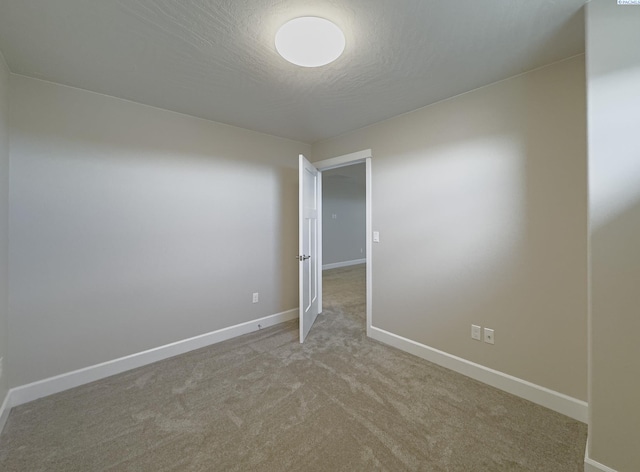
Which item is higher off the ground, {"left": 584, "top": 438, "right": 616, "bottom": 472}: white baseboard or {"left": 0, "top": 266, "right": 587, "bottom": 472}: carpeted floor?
{"left": 584, "top": 438, "right": 616, "bottom": 472}: white baseboard

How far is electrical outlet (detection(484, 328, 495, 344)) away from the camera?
1.99 metres

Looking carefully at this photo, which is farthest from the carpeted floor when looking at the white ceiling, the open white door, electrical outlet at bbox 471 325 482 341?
the white ceiling

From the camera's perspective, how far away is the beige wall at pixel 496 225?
1656 mm

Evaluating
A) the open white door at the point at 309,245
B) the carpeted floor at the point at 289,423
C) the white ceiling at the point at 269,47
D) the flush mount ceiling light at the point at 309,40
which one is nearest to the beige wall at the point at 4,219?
the white ceiling at the point at 269,47

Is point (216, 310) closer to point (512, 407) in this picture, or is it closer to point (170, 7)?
point (170, 7)

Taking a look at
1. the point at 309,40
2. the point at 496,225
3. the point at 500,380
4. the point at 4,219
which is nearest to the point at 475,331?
the point at 500,380

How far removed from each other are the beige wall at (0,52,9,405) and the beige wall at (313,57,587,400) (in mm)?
2943

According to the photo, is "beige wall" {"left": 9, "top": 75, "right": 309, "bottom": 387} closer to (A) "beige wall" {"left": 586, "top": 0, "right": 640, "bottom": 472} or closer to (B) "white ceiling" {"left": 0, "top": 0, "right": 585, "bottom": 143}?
(B) "white ceiling" {"left": 0, "top": 0, "right": 585, "bottom": 143}

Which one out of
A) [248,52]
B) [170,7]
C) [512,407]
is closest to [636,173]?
[512,407]

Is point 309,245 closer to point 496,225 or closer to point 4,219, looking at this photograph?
point 496,225

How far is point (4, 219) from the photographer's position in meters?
1.70

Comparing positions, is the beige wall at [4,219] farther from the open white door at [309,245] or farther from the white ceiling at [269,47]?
the open white door at [309,245]

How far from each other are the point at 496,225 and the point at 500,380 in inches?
47.0

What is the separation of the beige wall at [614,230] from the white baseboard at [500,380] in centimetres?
50
